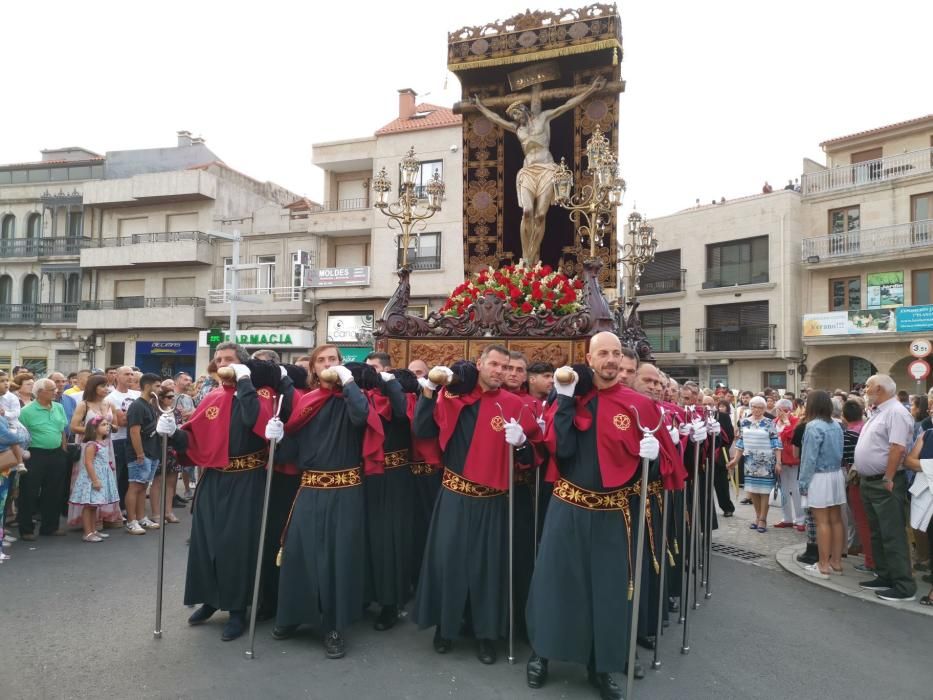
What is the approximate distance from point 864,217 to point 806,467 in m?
21.6

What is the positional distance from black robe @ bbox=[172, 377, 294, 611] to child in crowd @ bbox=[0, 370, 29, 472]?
3.21 meters

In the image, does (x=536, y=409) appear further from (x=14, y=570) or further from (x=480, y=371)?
(x=14, y=570)

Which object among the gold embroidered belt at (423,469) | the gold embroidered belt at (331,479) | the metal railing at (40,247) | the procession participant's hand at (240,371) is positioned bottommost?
the gold embroidered belt at (423,469)

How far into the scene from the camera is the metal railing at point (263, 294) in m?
27.6

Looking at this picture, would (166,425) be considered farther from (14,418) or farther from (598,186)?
(598,186)

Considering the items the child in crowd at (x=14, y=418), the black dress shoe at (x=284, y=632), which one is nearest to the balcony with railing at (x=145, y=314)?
the child in crowd at (x=14, y=418)

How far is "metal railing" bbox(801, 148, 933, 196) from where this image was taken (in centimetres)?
2370

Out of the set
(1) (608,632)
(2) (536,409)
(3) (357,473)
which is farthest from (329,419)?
(1) (608,632)

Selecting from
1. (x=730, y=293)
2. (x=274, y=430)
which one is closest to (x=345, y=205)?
(x=730, y=293)

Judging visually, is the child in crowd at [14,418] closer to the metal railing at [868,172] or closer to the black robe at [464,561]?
the black robe at [464,561]

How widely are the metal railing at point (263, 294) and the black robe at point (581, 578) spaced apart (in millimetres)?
24512

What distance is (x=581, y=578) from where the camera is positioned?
157 inches

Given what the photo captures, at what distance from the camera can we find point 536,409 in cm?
493

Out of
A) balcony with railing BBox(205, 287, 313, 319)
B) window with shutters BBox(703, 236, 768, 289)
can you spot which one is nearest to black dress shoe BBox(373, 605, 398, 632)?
→ balcony with railing BBox(205, 287, 313, 319)
